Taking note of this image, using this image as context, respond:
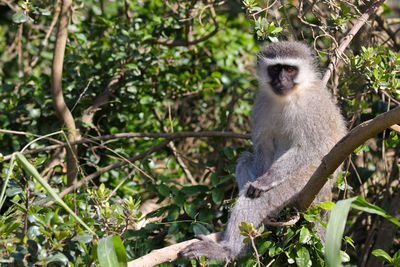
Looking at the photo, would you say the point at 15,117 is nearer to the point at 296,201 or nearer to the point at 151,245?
the point at 151,245

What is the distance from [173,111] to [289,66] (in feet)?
8.75

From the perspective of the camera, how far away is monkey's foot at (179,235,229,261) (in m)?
4.34

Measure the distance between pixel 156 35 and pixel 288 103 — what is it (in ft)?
7.22

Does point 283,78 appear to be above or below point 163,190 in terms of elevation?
above

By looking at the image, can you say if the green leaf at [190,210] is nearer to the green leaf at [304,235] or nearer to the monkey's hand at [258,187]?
the monkey's hand at [258,187]

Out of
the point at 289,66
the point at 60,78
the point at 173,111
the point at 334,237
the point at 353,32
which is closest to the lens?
the point at 334,237

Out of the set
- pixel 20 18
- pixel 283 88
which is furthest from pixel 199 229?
pixel 20 18

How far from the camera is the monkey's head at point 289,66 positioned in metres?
5.07

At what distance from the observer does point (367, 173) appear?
5.74 meters

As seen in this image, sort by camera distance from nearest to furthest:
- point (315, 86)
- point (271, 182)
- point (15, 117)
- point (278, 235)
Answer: point (278, 235), point (271, 182), point (315, 86), point (15, 117)

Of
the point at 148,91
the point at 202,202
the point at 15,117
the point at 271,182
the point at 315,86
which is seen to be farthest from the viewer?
the point at 148,91

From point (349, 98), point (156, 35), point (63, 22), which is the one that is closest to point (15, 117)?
point (63, 22)

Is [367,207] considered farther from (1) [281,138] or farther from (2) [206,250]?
(1) [281,138]

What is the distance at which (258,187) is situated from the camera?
4734 millimetres
